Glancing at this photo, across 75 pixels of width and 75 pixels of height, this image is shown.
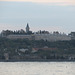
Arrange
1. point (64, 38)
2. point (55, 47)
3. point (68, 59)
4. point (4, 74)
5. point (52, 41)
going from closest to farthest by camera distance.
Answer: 1. point (4, 74)
2. point (68, 59)
3. point (55, 47)
4. point (52, 41)
5. point (64, 38)

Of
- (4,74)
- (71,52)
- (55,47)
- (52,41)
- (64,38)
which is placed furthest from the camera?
(64,38)

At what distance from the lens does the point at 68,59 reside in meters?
70.3

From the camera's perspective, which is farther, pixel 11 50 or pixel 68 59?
pixel 11 50

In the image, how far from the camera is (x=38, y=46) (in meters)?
81.5

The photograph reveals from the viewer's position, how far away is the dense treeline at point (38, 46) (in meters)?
74.8

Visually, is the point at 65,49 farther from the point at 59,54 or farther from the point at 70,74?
the point at 70,74

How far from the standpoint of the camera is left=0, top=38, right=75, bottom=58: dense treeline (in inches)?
2943

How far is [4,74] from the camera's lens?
155ft

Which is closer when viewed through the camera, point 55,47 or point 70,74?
point 70,74

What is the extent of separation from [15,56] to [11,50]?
307 cm

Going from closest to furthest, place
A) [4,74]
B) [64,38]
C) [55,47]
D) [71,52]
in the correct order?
[4,74], [71,52], [55,47], [64,38]

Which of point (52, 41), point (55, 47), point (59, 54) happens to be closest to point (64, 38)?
point (52, 41)

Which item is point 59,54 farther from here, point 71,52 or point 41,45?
point 41,45

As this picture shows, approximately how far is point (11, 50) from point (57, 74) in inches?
1094
